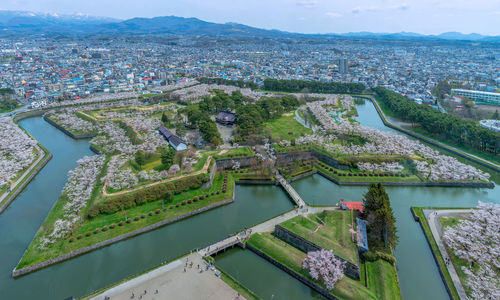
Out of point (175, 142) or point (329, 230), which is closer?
point (329, 230)

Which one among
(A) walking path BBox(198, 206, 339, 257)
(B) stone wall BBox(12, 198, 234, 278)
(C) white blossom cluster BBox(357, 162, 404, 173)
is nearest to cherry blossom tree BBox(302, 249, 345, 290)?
(A) walking path BBox(198, 206, 339, 257)

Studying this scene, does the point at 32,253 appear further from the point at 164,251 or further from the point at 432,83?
the point at 432,83

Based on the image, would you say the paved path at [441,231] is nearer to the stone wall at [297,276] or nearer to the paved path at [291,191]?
the stone wall at [297,276]

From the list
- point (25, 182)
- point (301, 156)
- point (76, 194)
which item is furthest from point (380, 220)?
point (25, 182)

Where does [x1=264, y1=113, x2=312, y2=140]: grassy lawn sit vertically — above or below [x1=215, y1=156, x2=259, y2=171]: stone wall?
above

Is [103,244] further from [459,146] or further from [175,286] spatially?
[459,146]

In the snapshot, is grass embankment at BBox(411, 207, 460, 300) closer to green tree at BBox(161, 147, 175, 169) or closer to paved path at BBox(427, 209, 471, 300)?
paved path at BBox(427, 209, 471, 300)

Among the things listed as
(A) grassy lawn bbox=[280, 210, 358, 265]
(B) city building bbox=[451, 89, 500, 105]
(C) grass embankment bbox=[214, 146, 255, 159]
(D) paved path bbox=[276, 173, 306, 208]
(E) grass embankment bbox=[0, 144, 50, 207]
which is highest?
(B) city building bbox=[451, 89, 500, 105]
